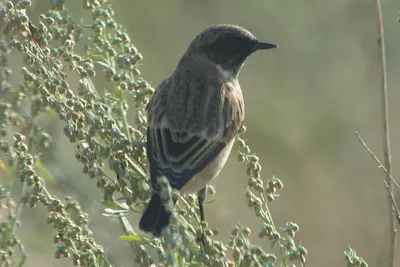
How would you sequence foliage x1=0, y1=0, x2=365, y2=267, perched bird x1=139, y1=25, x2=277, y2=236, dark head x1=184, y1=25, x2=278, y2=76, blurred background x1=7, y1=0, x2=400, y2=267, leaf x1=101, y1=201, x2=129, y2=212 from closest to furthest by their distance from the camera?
foliage x1=0, y1=0, x2=365, y2=267
leaf x1=101, y1=201, x2=129, y2=212
perched bird x1=139, y1=25, x2=277, y2=236
dark head x1=184, y1=25, x2=278, y2=76
blurred background x1=7, y1=0, x2=400, y2=267

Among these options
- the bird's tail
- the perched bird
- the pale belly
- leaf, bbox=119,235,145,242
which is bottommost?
leaf, bbox=119,235,145,242

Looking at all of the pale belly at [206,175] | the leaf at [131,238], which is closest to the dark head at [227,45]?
the pale belly at [206,175]

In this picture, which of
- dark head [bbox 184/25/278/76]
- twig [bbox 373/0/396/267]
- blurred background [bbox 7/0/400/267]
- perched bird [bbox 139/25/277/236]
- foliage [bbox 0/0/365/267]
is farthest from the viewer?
blurred background [bbox 7/0/400/267]

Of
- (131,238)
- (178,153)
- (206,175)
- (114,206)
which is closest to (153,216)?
(114,206)

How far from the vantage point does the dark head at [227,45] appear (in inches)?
238

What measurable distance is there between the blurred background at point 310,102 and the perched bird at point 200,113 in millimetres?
1245

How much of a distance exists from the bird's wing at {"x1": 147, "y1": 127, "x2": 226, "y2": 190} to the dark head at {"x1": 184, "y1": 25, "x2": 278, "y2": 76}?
0.91 meters

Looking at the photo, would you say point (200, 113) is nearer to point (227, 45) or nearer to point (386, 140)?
point (227, 45)

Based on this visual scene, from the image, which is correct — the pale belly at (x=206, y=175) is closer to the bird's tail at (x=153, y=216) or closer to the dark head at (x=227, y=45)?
the bird's tail at (x=153, y=216)

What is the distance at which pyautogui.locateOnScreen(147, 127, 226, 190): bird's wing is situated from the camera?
485 cm

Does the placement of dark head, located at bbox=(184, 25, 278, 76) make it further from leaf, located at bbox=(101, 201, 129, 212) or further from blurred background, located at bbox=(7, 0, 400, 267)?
leaf, located at bbox=(101, 201, 129, 212)

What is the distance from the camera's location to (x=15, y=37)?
402 cm

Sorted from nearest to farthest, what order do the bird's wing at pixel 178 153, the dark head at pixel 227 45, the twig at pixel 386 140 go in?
the twig at pixel 386 140
the bird's wing at pixel 178 153
the dark head at pixel 227 45

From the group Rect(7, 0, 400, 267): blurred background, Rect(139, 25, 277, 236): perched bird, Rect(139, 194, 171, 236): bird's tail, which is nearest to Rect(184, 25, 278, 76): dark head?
Rect(139, 25, 277, 236): perched bird
